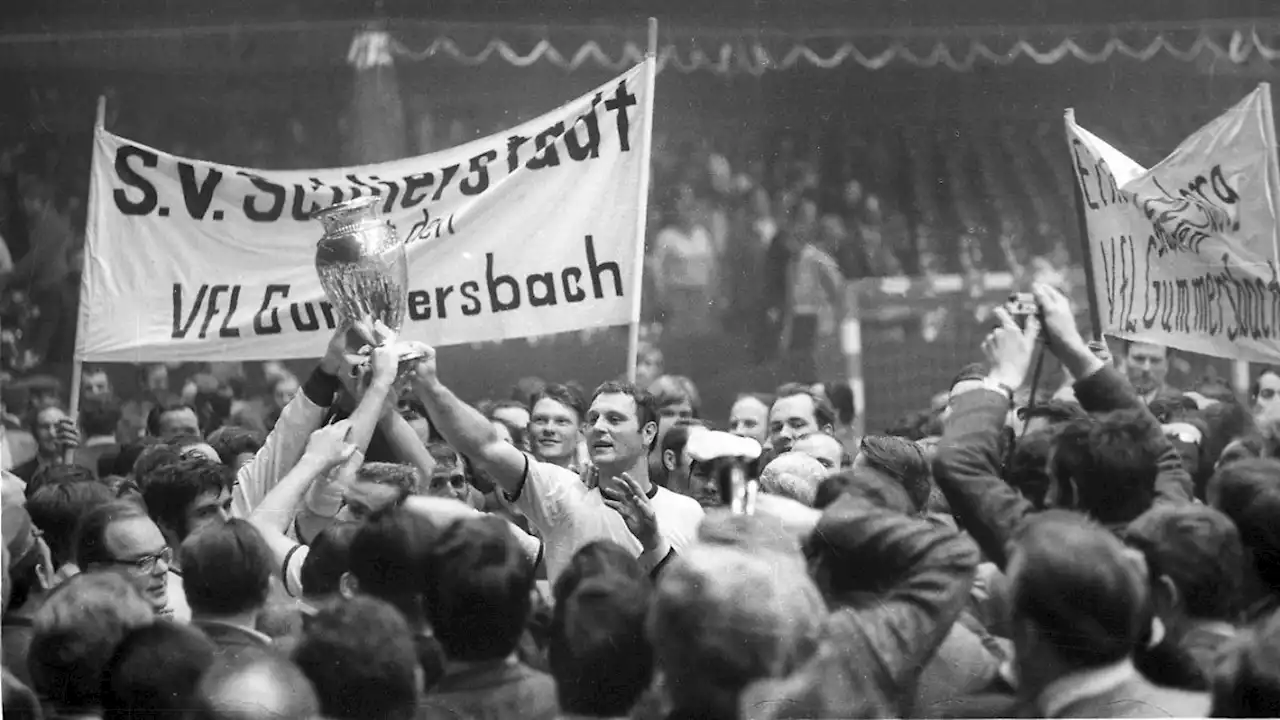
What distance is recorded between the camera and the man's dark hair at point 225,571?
13.3 feet

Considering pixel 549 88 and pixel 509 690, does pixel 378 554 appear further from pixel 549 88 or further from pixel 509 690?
pixel 549 88

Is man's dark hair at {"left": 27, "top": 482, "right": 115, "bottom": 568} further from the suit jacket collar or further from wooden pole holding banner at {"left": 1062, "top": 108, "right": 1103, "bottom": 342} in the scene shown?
wooden pole holding banner at {"left": 1062, "top": 108, "right": 1103, "bottom": 342}

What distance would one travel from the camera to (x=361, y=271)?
4.68 meters

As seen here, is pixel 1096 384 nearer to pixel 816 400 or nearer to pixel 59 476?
pixel 816 400

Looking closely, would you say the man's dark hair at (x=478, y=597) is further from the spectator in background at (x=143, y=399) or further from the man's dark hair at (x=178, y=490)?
the spectator in background at (x=143, y=399)

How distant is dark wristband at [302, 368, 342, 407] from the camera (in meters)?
4.68

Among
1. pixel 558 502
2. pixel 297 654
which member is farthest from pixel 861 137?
pixel 297 654

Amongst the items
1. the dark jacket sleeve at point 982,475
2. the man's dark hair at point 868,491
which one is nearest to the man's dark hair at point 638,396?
the man's dark hair at point 868,491

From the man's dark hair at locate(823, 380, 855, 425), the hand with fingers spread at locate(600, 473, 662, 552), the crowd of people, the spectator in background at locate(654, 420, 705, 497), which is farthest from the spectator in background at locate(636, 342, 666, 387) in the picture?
the hand with fingers spread at locate(600, 473, 662, 552)

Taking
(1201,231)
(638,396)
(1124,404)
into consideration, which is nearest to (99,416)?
(638,396)

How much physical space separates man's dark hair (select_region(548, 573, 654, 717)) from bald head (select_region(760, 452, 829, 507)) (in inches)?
31.4

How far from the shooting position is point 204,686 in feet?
12.9

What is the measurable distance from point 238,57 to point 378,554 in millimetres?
1716

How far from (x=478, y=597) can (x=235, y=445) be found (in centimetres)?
165
